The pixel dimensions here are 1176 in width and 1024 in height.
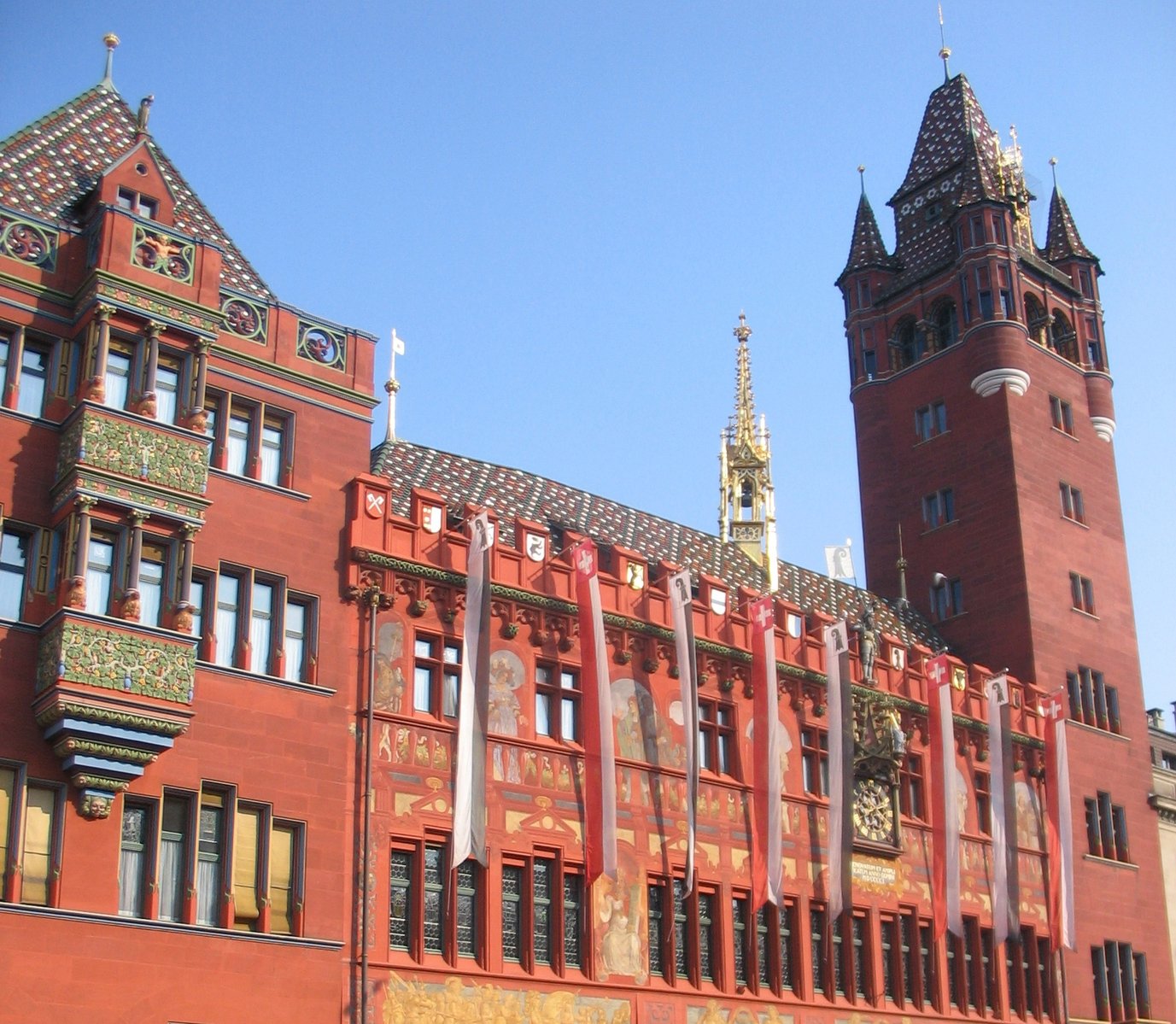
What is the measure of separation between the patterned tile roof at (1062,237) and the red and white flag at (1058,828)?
1691 cm

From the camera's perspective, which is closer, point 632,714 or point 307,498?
point 307,498

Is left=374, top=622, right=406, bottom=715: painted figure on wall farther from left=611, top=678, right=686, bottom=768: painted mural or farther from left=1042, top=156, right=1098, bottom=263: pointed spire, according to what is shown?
left=1042, top=156, right=1098, bottom=263: pointed spire

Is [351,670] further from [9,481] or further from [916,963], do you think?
[916,963]

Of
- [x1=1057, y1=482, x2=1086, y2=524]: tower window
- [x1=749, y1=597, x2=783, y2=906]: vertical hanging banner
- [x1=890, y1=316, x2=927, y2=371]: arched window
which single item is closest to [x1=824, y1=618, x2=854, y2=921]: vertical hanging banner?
[x1=749, y1=597, x2=783, y2=906]: vertical hanging banner

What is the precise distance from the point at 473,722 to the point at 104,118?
13260 millimetres

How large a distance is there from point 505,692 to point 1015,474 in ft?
70.9

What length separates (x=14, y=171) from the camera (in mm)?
29875

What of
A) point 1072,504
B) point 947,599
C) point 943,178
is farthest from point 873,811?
point 943,178

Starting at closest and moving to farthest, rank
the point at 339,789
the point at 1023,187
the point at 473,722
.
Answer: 1. the point at 339,789
2. the point at 473,722
3. the point at 1023,187

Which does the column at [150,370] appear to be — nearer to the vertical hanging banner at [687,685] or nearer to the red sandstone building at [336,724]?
the red sandstone building at [336,724]

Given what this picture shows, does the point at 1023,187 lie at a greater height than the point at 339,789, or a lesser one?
greater

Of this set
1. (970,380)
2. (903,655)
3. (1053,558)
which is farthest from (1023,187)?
(903,655)

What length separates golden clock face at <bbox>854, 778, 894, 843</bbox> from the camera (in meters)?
39.1

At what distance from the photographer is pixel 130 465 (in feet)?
88.9
